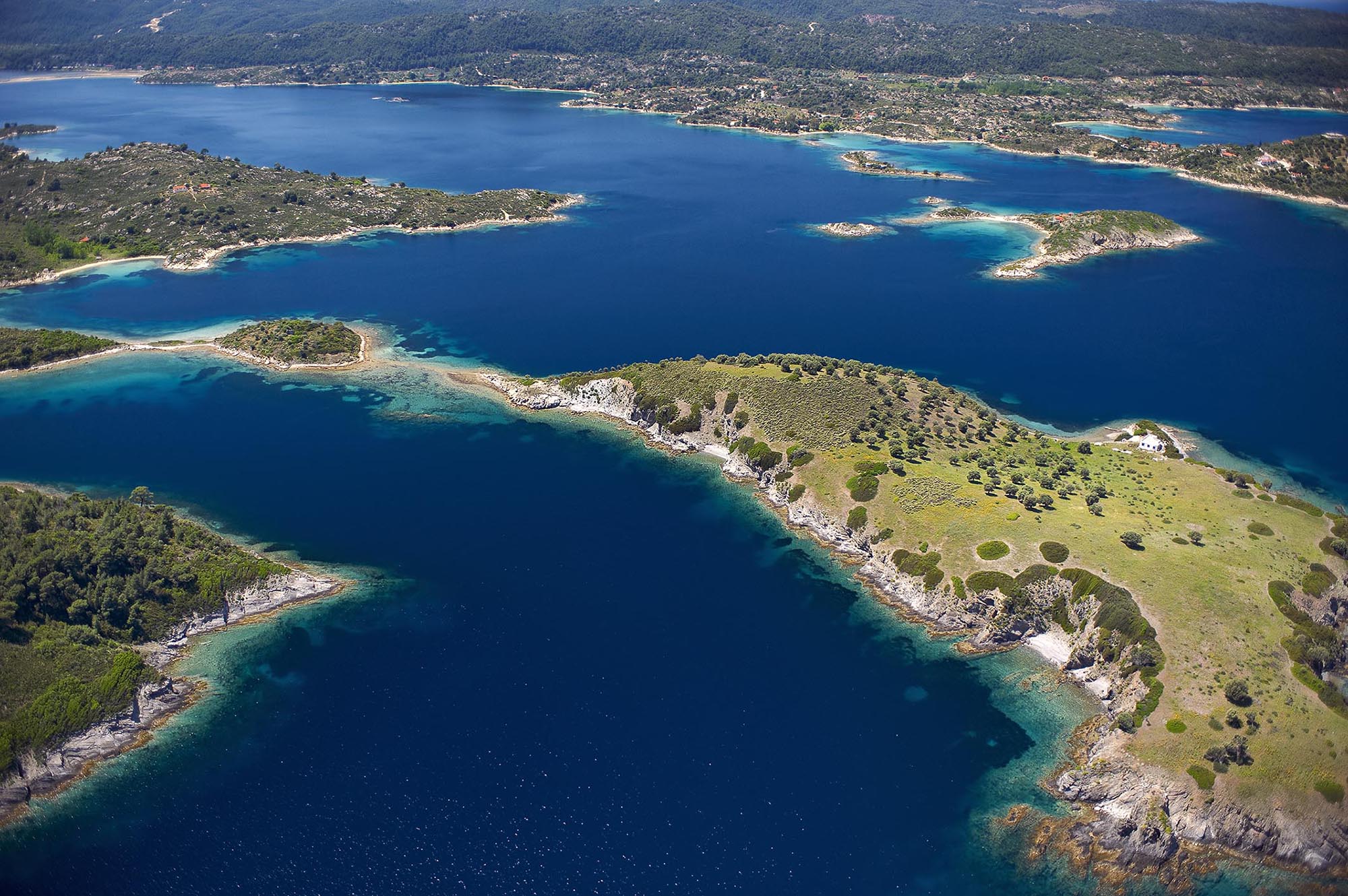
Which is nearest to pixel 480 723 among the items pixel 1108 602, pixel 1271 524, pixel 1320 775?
pixel 1108 602

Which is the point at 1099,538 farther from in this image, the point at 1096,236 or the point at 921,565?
the point at 1096,236

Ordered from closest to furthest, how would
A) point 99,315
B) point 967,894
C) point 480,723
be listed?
1. point 967,894
2. point 480,723
3. point 99,315

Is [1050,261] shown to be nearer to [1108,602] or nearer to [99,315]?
[1108,602]

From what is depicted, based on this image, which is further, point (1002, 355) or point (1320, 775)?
point (1002, 355)

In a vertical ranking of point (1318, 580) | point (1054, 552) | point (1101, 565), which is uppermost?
point (1054, 552)

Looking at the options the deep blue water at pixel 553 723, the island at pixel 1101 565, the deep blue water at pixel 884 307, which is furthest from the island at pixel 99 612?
the deep blue water at pixel 884 307

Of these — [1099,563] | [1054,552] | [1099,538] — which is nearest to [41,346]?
[1054,552]

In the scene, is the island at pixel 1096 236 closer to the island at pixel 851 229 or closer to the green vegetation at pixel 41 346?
the island at pixel 851 229
